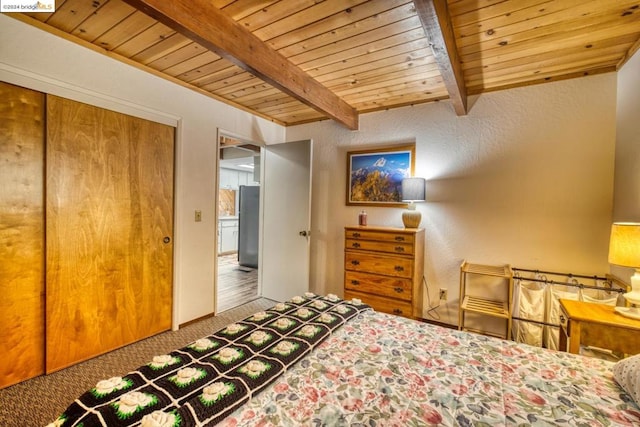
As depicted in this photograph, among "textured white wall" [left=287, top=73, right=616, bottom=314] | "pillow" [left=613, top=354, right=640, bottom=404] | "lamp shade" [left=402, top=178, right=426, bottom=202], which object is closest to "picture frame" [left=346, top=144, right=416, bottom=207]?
"textured white wall" [left=287, top=73, right=616, bottom=314]

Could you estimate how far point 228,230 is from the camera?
274 inches

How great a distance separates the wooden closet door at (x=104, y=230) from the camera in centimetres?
198

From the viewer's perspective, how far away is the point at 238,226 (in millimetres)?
6113

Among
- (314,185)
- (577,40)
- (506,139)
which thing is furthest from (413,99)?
(314,185)

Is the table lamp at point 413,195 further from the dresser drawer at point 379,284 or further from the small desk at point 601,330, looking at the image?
the small desk at point 601,330

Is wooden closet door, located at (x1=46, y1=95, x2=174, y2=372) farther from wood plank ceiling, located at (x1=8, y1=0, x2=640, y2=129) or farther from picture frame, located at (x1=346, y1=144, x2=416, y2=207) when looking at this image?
picture frame, located at (x1=346, y1=144, x2=416, y2=207)

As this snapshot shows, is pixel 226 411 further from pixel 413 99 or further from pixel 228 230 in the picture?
pixel 228 230

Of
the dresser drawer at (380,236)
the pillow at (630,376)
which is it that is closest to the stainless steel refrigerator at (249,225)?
the dresser drawer at (380,236)

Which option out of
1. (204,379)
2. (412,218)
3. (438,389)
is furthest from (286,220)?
(438,389)

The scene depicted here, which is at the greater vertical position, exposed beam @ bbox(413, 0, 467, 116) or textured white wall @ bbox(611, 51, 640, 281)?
exposed beam @ bbox(413, 0, 467, 116)

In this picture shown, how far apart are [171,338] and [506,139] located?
11.9 ft

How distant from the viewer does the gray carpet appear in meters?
1.62

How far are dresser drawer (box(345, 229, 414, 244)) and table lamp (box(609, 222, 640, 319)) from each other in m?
1.29

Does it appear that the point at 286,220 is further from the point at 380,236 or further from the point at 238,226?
the point at 238,226
